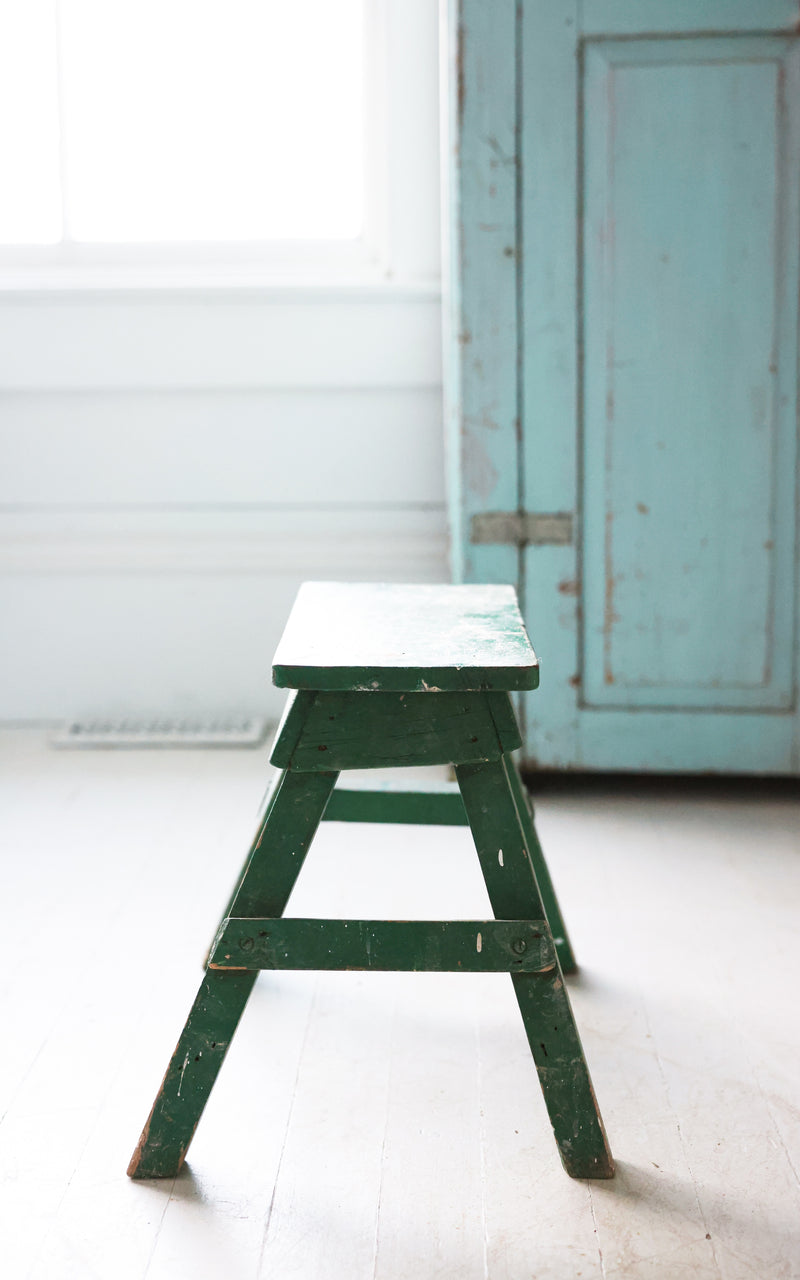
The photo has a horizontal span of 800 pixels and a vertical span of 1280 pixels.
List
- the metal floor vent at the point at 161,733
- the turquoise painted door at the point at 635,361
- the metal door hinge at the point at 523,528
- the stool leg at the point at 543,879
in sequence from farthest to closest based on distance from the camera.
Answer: the metal floor vent at the point at 161,733
the metal door hinge at the point at 523,528
the turquoise painted door at the point at 635,361
the stool leg at the point at 543,879

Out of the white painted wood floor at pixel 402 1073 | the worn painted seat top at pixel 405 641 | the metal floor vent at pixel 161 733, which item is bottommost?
the white painted wood floor at pixel 402 1073

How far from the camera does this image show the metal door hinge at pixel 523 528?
250cm

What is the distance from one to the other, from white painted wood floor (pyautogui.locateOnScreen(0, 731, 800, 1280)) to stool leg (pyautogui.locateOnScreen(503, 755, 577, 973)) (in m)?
0.06

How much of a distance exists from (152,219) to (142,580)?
0.89 meters

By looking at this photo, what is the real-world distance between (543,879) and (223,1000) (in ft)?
1.89

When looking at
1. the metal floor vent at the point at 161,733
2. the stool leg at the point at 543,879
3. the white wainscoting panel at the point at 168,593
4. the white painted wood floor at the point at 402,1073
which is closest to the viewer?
the white painted wood floor at the point at 402,1073

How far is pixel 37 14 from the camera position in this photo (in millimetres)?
3018

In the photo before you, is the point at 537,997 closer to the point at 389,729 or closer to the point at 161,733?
the point at 389,729

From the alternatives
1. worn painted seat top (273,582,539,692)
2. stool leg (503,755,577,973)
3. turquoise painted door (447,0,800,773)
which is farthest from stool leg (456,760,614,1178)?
turquoise painted door (447,0,800,773)

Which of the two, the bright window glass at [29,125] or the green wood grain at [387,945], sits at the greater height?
the bright window glass at [29,125]

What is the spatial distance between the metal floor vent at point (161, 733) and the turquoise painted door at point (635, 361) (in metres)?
0.76

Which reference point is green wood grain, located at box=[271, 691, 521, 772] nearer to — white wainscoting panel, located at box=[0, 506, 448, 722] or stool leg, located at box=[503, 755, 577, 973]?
stool leg, located at box=[503, 755, 577, 973]

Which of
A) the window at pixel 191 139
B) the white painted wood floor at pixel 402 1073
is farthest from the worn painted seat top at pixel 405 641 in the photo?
the window at pixel 191 139

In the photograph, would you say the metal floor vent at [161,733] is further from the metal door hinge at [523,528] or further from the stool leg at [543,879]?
the stool leg at [543,879]
